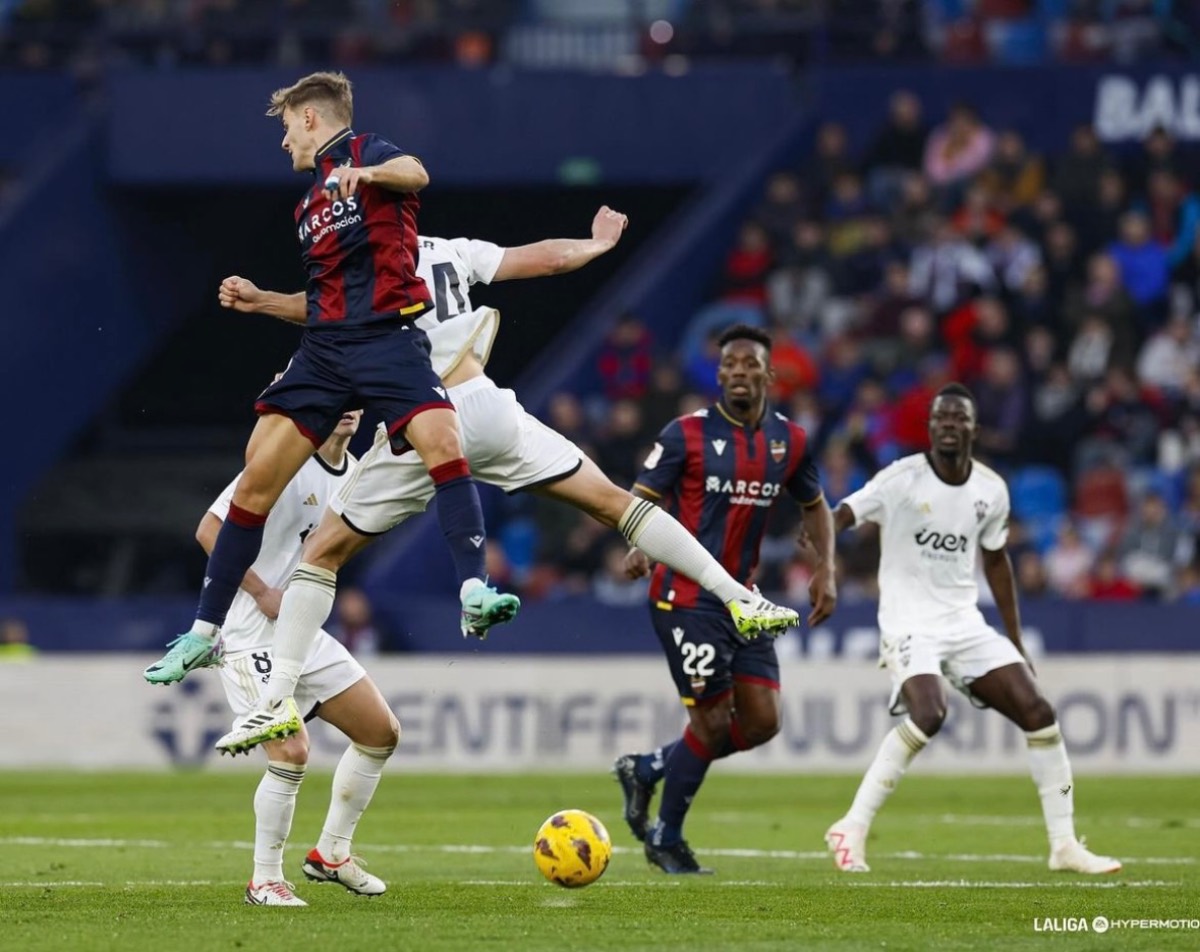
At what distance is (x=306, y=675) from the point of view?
938cm

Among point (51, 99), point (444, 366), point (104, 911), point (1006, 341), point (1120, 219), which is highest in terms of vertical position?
point (51, 99)

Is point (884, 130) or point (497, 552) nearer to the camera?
point (497, 552)

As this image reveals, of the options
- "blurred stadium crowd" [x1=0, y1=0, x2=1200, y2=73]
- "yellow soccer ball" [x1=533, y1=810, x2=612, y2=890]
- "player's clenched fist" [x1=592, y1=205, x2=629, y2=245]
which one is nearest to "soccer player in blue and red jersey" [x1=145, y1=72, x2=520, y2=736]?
"player's clenched fist" [x1=592, y1=205, x2=629, y2=245]

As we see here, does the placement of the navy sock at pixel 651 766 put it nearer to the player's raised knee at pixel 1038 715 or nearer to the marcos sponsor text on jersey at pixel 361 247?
the player's raised knee at pixel 1038 715

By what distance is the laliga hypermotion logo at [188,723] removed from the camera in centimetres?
1972

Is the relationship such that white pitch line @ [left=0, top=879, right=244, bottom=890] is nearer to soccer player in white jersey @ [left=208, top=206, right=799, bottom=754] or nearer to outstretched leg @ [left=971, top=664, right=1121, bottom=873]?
soccer player in white jersey @ [left=208, top=206, right=799, bottom=754]

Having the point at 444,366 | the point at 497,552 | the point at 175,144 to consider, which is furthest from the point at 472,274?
the point at 175,144

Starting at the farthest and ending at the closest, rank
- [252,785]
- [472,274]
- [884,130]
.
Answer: [884,130] → [252,785] → [472,274]

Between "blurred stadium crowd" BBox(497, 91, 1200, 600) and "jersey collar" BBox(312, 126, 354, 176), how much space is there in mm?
12493

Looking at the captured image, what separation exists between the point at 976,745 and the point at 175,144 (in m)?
12.8

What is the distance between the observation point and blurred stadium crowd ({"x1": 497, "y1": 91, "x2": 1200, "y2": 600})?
840 inches

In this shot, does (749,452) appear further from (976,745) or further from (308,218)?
(976,745)

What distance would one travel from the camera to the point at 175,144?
26953mm

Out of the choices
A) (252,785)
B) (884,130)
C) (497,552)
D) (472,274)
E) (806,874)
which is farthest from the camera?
(884,130)
